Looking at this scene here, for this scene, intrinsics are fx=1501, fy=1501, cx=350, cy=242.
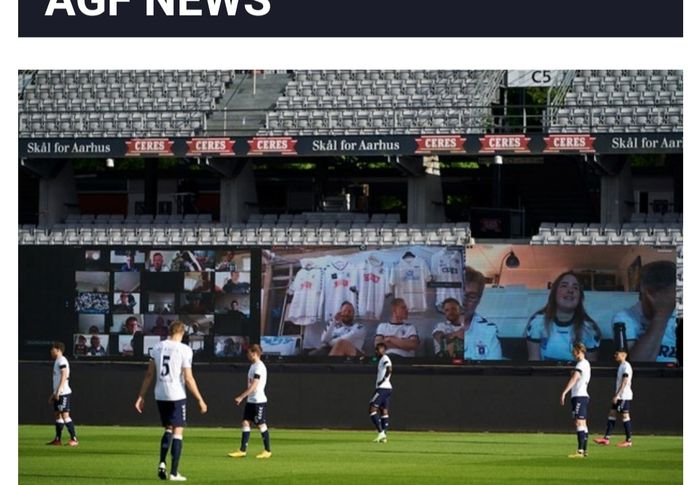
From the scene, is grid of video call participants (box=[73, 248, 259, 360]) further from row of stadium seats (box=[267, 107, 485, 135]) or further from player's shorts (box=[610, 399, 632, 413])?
player's shorts (box=[610, 399, 632, 413])

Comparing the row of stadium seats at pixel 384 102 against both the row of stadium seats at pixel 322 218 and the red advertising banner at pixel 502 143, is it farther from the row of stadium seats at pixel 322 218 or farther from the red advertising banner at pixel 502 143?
the row of stadium seats at pixel 322 218

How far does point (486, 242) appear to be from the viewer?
38344 mm

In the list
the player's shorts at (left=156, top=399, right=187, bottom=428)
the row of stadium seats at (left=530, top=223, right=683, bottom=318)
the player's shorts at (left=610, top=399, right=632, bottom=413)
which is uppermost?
the row of stadium seats at (left=530, top=223, right=683, bottom=318)

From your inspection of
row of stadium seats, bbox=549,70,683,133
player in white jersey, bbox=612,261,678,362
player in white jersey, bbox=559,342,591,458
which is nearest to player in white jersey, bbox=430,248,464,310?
player in white jersey, bbox=612,261,678,362

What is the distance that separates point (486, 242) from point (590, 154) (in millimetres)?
3585

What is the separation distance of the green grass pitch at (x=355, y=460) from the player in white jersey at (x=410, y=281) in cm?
556

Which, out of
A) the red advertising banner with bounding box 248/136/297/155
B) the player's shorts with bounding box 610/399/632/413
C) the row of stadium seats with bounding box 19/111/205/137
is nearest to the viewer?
the player's shorts with bounding box 610/399/632/413

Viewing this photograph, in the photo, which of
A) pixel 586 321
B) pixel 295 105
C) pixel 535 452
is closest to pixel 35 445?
pixel 535 452

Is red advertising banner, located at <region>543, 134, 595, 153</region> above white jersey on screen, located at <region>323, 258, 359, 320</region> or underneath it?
above

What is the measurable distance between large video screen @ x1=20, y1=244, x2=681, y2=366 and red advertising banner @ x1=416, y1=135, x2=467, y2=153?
421 cm

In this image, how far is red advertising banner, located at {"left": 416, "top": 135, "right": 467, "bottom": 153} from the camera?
38.7 metres

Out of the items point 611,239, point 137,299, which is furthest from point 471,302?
point 137,299

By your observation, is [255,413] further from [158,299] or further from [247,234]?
[247,234]

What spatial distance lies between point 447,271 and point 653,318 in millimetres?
4868
